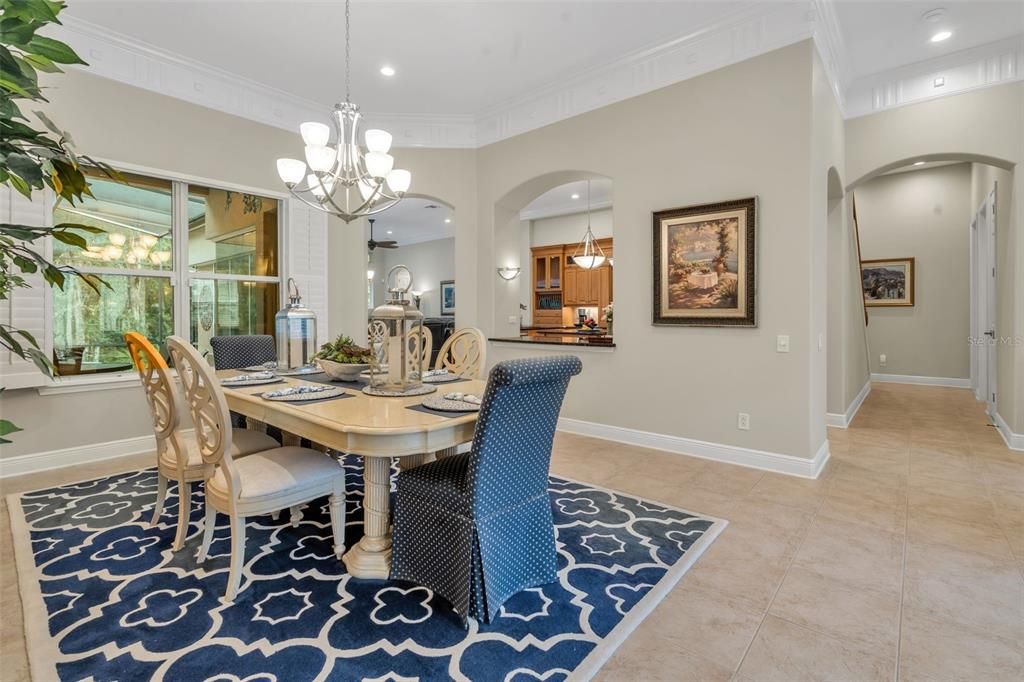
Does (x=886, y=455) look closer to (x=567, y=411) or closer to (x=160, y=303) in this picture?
(x=567, y=411)

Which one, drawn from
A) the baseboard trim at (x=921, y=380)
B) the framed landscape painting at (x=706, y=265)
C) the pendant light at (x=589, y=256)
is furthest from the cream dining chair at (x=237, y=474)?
the baseboard trim at (x=921, y=380)

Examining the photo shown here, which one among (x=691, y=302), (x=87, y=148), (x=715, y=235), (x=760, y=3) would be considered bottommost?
(x=691, y=302)

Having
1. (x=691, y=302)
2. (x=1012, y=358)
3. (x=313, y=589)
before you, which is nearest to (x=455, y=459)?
(x=313, y=589)

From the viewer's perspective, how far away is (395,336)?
2.38 m

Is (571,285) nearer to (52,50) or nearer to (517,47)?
(517,47)

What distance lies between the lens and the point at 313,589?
203cm

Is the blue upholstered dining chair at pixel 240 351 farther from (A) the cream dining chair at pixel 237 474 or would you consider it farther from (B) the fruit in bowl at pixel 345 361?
(A) the cream dining chair at pixel 237 474

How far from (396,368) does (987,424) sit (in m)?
5.86

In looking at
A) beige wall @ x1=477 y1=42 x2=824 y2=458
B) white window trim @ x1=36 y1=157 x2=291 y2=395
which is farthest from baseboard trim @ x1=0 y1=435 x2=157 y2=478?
beige wall @ x1=477 y1=42 x2=824 y2=458

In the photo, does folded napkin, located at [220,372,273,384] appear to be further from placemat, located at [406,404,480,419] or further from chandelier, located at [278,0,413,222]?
placemat, located at [406,404,480,419]

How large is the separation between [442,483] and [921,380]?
8.60 m

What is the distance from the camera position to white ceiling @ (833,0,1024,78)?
3414 millimetres

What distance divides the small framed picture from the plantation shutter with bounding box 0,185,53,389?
322 inches

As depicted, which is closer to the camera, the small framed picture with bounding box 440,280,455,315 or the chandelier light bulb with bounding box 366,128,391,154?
the chandelier light bulb with bounding box 366,128,391,154
